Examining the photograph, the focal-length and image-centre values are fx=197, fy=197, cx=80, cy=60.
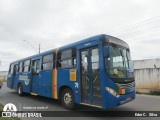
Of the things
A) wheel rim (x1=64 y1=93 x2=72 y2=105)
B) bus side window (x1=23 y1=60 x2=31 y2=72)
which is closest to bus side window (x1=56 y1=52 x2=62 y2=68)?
wheel rim (x1=64 y1=93 x2=72 y2=105)

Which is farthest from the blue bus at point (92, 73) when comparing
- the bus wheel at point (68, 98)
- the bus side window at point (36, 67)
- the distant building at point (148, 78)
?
the distant building at point (148, 78)

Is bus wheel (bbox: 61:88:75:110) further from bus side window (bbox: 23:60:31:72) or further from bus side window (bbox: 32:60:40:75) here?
bus side window (bbox: 23:60:31:72)

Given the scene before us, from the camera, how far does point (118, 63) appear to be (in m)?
7.52

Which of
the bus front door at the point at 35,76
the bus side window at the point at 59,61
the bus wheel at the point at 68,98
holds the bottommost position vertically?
the bus wheel at the point at 68,98

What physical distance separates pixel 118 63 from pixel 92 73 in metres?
1.07

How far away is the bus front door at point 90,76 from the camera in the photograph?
738 centimetres

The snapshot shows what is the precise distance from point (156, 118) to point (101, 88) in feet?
7.51

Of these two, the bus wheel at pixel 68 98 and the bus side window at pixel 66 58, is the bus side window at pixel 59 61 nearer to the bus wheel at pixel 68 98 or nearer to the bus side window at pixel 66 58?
the bus side window at pixel 66 58

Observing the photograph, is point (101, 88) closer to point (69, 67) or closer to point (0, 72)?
point (69, 67)

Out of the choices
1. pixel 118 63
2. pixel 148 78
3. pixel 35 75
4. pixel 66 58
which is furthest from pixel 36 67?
pixel 148 78

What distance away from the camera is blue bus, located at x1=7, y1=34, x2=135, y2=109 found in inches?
276

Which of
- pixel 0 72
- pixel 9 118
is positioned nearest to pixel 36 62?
pixel 9 118

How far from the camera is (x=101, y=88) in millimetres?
7012

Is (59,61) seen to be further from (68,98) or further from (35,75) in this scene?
(35,75)
